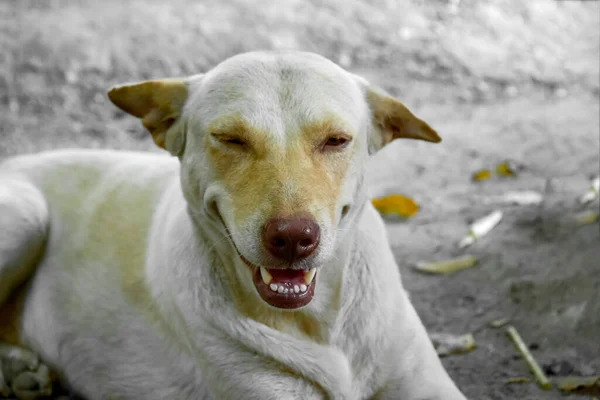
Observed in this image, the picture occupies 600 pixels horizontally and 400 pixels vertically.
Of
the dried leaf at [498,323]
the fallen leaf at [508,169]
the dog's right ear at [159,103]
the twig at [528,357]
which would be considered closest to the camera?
the dog's right ear at [159,103]

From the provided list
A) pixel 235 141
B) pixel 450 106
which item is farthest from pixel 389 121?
pixel 450 106

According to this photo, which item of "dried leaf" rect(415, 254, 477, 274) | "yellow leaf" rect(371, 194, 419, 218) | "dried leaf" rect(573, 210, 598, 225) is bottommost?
"yellow leaf" rect(371, 194, 419, 218)

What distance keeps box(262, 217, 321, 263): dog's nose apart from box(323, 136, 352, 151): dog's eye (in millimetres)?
342

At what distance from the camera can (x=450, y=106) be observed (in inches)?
300

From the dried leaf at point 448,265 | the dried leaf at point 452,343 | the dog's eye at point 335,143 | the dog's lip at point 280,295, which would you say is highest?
the dog's eye at point 335,143

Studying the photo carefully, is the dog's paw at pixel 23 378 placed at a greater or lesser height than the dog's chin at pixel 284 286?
lesser

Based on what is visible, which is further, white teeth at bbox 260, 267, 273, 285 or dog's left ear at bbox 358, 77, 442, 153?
dog's left ear at bbox 358, 77, 442, 153

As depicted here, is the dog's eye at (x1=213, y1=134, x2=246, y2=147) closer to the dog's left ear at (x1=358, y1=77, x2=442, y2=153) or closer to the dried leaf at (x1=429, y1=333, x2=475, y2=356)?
the dog's left ear at (x1=358, y1=77, x2=442, y2=153)

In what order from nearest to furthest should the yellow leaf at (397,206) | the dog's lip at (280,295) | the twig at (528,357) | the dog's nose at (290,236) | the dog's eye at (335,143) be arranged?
the dog's nose at (290,236)
the dog's lip at (280,295)
the dog's eye at (335,143)
the twig at (528,357)
the yellow leaf at (397,206)

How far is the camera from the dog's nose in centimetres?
254

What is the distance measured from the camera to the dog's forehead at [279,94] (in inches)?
108

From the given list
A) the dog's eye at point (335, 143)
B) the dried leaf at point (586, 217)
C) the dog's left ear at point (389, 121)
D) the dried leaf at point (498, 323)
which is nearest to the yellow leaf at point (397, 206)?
the dried leaf at point (586, 217)

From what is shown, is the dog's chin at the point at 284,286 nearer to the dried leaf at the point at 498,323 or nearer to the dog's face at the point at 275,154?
the dog's face at the point at 275,154

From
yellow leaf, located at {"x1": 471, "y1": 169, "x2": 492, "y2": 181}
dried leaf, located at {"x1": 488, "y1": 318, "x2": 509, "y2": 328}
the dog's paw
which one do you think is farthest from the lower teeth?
yellow leaf, located at {"x1": 471, "y1": 169, "x2": 492, "y2": 181}
